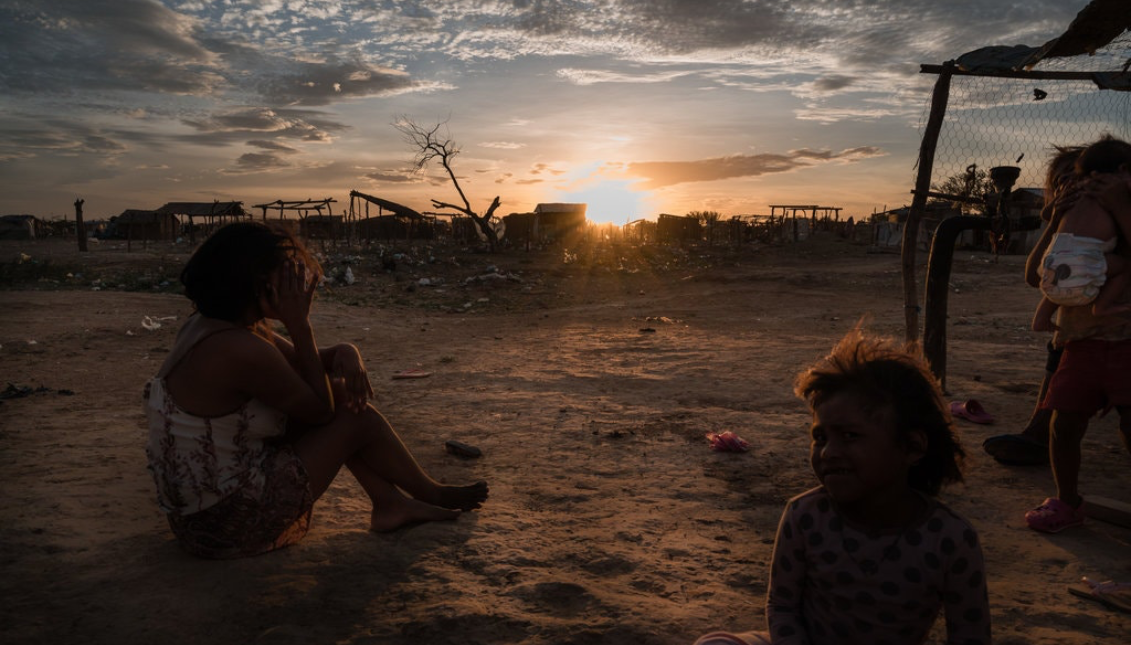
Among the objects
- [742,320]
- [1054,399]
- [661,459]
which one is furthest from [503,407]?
[742,320]

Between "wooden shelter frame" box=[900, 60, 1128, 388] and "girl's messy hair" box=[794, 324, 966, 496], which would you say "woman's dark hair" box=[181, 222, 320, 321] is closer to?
"girl's messy hair" box=[794, 324, 966, 496]

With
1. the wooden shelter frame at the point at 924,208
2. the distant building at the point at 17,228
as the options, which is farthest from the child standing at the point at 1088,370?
the distant building at the point at 17,228

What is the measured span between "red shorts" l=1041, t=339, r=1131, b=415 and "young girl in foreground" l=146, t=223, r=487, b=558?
9.20 feet

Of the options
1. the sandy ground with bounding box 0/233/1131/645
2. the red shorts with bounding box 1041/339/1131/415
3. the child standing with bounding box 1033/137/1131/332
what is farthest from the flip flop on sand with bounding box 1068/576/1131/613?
the child standing with bounding box 1033/137/1131/332

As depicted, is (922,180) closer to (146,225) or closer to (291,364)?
(291,364)

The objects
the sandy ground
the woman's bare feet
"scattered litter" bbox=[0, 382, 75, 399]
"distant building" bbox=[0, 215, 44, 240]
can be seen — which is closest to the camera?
the sandy ground

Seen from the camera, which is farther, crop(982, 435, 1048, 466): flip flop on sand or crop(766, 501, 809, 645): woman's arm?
crop(982, 435, 1048, 466): flip flop on sand

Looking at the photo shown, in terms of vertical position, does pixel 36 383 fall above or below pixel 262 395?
→ below

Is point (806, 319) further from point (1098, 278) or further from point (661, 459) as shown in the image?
point (1098, 278)

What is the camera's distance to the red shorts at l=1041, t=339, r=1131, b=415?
2631 millimetres

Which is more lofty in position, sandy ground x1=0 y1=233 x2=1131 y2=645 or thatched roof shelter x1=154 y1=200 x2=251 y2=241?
thatched roof shelter x1=154 y1=200 x2=251 y2=241

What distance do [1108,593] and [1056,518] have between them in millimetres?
642

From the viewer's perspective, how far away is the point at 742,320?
1105 centimetres

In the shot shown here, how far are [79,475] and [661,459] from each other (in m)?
3.01
